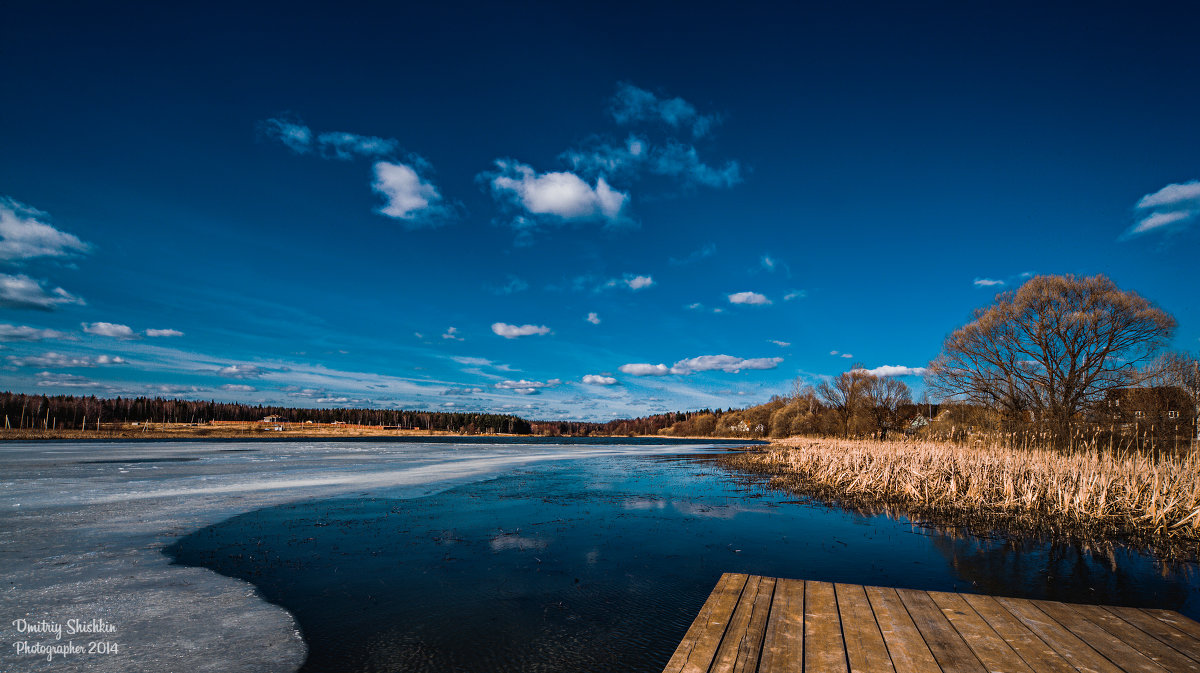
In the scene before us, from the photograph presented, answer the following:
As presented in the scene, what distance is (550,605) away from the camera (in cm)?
632

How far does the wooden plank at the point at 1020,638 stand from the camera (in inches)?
146

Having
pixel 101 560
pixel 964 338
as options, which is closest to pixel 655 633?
pixel 101 560

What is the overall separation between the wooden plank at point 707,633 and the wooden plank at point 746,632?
0.05 meters

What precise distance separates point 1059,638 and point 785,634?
7.43ft

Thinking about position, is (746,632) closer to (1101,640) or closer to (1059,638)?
(1059,638)

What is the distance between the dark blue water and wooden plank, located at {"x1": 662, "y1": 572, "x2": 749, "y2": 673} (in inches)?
29.6

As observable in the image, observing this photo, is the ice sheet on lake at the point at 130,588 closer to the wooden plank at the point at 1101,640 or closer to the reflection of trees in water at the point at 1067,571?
the wooden plank at the point at 1101,640

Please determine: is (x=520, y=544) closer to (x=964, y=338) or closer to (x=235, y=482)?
→ (x=235, y=482)

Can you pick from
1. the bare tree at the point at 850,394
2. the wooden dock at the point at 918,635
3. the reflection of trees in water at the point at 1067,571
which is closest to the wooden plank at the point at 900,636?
the wooden dock at the point at 918,635

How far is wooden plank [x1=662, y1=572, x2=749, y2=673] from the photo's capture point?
3664 mm

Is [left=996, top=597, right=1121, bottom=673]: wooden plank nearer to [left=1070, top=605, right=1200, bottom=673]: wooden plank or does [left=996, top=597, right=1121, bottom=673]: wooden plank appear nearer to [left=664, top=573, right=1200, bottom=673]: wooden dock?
[left=664, top=573, right=1200, bottom=673]: wooden dock

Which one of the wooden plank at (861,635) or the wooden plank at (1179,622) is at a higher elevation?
the wooden plank at (1179,622)

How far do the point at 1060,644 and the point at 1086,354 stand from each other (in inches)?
1179

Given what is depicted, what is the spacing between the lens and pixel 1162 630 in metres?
4.40
